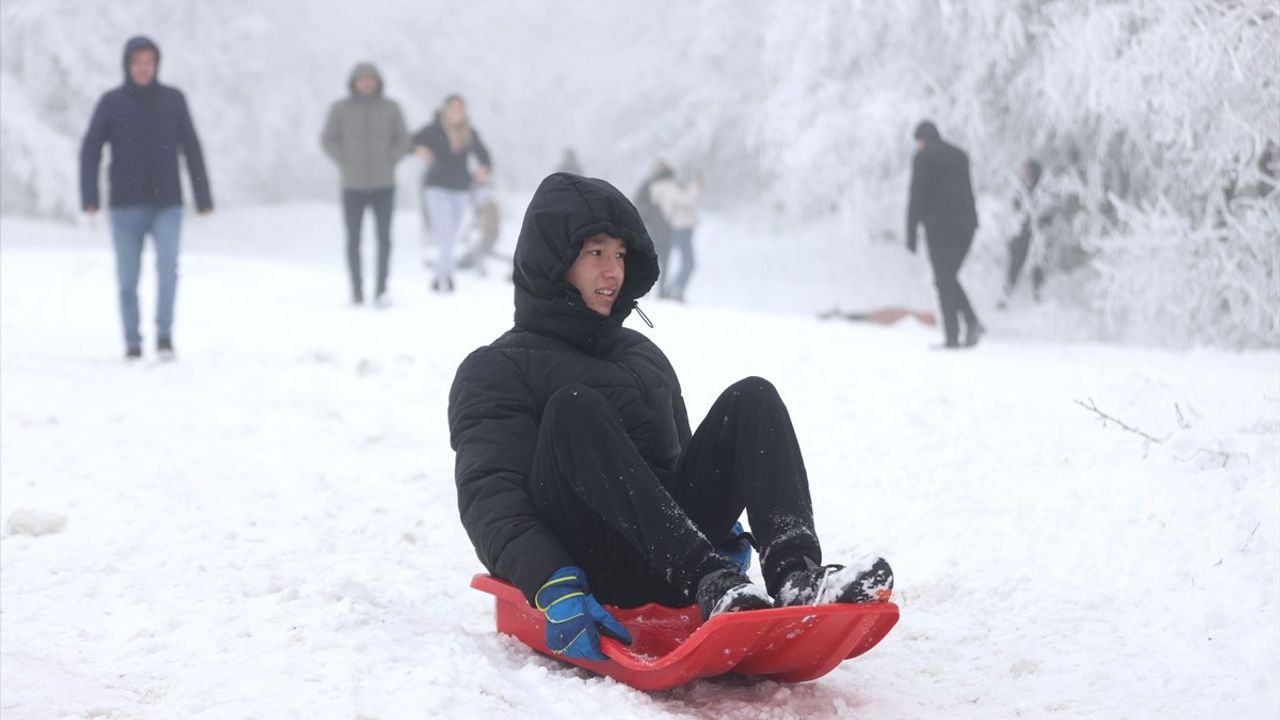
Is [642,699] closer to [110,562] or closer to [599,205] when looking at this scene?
[599,205]

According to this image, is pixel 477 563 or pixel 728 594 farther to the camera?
pixel 477 563

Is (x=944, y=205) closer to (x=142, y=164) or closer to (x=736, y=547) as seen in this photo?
(x=142, y=164)

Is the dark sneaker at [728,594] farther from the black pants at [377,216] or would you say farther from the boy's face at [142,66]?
the black pants at [377,216]

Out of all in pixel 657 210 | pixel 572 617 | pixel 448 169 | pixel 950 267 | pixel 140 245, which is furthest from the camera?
pixel 657 210

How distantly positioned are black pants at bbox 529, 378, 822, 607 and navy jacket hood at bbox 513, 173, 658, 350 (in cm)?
29

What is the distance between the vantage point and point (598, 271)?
10.4 feet

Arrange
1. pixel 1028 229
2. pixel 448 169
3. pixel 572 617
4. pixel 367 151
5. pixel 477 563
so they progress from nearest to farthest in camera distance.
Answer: pixel 572 617 → pixel 477 563 → pixel 367 151 → pixel 448 169 → pixel 1028 229

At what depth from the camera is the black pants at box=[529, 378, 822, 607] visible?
2801mm

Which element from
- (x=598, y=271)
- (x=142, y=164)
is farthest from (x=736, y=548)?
(x=142, y=164)

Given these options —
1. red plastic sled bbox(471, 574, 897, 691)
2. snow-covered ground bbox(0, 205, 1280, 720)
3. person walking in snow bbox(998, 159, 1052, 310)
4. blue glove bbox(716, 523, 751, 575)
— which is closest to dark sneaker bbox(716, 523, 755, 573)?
blue glove bbox(716, 523, 751, 575)

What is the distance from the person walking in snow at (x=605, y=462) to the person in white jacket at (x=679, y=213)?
12.4m

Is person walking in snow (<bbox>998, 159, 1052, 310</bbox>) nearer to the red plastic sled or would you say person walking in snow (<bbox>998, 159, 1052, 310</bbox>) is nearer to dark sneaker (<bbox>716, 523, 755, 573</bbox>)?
dark sneaker (<bbox>716, 523, 755, 573</bbox>)

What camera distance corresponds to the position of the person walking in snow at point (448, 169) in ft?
36.2

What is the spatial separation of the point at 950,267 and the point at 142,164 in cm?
552
